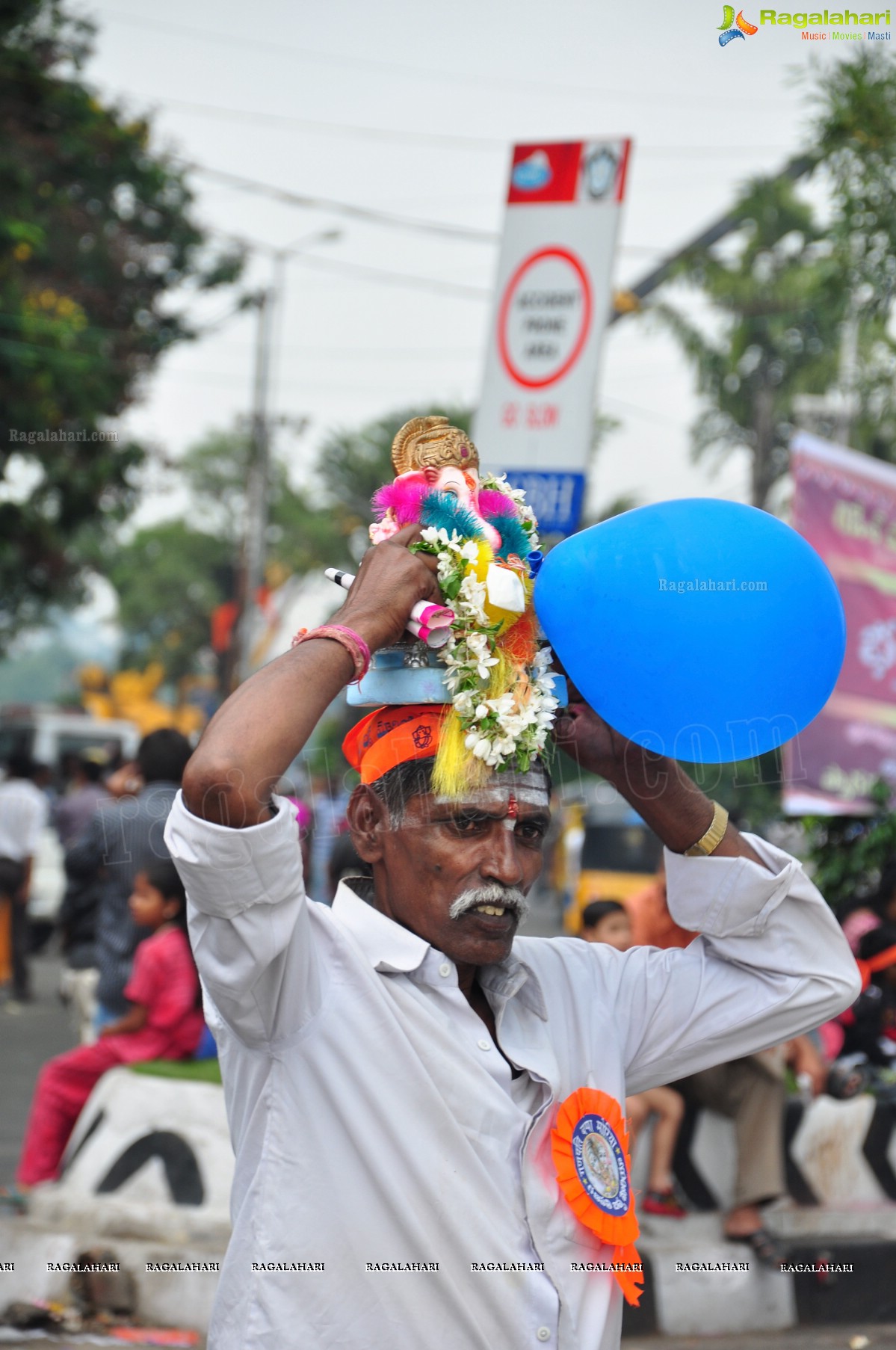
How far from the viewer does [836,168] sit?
6.26 metres

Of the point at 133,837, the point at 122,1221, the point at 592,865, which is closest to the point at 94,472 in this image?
the point at 592,865

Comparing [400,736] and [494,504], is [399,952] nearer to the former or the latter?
[400,736]

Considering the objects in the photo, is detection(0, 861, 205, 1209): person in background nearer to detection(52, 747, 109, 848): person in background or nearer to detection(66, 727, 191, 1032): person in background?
detection(66, 727, 191, 1032): person in background

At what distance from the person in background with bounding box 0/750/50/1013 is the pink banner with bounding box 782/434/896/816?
22.8 ft

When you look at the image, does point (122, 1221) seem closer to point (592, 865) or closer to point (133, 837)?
point (133, 837)

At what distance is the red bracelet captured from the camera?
215 centimetres

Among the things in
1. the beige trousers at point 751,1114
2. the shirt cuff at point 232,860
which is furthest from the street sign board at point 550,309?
the shirt cuff at point 232,860

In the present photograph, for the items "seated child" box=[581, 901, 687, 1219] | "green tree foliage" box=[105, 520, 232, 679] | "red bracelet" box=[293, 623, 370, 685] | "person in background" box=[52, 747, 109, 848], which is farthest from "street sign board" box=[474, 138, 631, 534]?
"green tree foliage" box=[105, 520, 232, 679]

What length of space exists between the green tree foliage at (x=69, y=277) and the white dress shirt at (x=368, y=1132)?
10.6 m

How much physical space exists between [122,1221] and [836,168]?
5.03m

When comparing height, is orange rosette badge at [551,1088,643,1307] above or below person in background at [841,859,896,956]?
above

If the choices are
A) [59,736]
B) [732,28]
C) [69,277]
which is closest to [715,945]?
[732,28]

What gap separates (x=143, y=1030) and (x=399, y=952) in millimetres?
3556

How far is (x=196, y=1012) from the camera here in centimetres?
557
